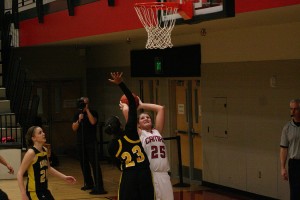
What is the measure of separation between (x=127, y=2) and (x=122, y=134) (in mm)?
4619

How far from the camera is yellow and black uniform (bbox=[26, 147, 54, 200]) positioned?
788cm

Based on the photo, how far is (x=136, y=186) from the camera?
7.29 meters

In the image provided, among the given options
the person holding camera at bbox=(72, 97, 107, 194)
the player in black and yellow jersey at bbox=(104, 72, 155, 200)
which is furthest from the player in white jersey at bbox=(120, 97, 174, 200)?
the person holding camera at bbox=(72, 97, 107, 194)

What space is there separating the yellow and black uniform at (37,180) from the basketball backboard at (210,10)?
2.84m

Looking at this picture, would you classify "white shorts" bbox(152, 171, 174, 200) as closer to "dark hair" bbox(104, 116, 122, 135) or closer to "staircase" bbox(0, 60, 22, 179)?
"dark hair" bbox(104, 116, 122, 135)

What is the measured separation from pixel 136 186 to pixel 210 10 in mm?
2641

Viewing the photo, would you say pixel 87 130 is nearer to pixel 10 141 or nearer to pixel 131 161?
pixel 10 141

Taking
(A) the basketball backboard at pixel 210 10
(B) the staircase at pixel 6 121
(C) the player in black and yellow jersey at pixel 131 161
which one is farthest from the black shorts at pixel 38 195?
(B) the staircase at pixel 6 121

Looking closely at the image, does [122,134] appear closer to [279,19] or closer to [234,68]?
[279,19]

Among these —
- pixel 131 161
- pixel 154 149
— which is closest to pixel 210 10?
pixel 154 149

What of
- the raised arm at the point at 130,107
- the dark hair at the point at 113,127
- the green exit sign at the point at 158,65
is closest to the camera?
the raised arm at the point at 130,107

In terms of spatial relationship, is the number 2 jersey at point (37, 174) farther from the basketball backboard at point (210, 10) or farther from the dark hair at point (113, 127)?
the basketball backboard at point (210, 10)

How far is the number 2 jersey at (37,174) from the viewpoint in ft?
25.9

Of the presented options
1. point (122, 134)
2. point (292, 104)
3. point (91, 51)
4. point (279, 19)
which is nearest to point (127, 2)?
point (279, 19)
